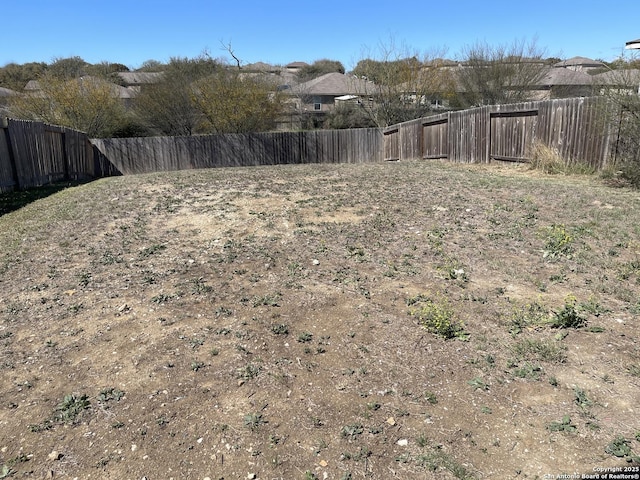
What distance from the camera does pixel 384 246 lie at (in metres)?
4.73

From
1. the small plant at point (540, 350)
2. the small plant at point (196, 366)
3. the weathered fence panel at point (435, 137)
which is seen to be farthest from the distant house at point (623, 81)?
the small plant at point (196, 366)

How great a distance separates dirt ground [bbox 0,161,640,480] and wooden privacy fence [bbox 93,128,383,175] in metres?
12.2

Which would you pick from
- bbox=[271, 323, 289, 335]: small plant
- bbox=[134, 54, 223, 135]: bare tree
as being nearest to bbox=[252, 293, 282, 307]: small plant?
bbox=[271, 323, 289, 335]: small plant

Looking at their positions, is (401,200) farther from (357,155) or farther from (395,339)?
(357,155)

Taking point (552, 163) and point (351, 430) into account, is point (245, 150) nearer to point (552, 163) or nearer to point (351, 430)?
point (552, 163)

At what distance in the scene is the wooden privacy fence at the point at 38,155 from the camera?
9.07 meters

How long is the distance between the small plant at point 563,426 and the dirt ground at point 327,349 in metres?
0.01

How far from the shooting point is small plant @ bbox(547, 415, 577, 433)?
2008 mm

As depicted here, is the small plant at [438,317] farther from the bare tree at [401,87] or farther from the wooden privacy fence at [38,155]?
the bare tree at [401,87]

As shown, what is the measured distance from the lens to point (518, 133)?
970 centimetres

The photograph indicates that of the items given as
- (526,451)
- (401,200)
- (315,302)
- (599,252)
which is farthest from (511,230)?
(526,451)

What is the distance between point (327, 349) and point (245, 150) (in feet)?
52.6

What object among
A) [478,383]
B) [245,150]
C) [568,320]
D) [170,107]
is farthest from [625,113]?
[170,107]

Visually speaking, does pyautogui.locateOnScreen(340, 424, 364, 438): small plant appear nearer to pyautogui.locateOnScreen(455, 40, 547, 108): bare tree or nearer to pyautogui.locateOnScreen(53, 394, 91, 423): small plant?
pyautogui.locateOnScreen(53, 394, 91, 423): small plant
